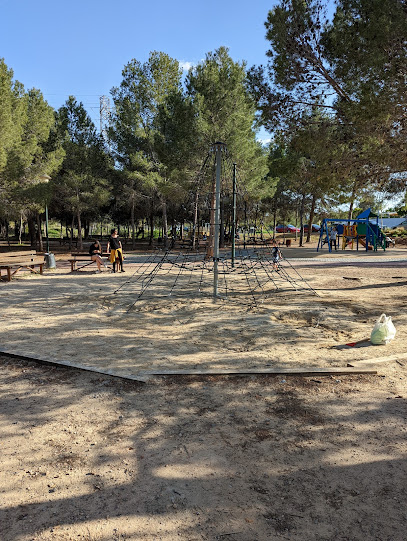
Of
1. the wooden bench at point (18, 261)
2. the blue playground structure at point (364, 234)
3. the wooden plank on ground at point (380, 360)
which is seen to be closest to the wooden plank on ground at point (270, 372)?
the wooden plank on ground at point (380, 360)

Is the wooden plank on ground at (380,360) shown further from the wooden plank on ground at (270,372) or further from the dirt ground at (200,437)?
the wooden plank on ground at (270,372)

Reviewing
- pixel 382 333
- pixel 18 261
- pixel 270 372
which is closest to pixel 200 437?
pixel 270 372

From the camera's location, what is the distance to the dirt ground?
2326mm

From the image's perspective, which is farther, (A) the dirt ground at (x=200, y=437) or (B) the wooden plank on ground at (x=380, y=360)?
(B) the wooden plank on ground at (x=380, y=360)

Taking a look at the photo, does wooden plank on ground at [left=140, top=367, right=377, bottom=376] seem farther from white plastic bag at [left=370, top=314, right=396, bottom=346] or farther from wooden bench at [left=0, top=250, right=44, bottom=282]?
wooden bench at [left=0, top=250, right=44, bottom=282]

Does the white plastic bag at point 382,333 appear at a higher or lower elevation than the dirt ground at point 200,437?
higher

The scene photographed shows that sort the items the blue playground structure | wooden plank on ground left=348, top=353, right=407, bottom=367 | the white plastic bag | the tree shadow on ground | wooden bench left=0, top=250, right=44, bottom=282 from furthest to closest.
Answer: the blue playground structure < wooden bench left=0, top=250, right=44, bottom=282 < the white plastic bag < wooden plank on ground left=348, top=353, right=407, bottom=367 < the tree shadow on ground

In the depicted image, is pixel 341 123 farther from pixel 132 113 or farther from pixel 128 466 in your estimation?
pixel 132 113

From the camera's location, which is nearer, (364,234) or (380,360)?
(380,360)

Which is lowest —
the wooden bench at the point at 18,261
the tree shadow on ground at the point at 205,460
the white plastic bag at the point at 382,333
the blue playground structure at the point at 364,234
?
the tree shadow on ground at the point at 205,460

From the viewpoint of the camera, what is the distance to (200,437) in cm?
321

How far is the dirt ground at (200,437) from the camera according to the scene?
2.33 m

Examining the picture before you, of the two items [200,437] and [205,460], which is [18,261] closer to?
[200,437]

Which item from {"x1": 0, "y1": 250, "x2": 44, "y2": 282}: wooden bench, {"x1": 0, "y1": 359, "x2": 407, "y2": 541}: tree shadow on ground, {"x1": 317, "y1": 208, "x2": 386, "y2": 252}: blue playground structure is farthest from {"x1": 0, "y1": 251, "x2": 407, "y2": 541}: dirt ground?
{"x1": 317, "y1": 208, "x2": 386, "y2": 252}: blue playground structure
